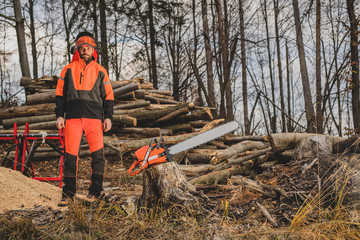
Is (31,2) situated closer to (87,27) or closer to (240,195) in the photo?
(87,27)

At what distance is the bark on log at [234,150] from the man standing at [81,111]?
224 cm

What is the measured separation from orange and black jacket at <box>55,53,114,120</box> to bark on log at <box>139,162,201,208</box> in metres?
1.12

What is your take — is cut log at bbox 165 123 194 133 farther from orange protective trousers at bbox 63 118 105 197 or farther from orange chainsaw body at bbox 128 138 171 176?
orange chainsaw body at bbox 128 138 171 176

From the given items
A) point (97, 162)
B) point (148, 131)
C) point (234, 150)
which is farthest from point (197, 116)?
point (97, 162)

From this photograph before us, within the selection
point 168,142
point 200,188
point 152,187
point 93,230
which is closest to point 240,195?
point 200,188

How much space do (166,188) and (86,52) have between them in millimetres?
1881

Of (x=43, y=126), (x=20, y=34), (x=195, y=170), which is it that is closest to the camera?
(x=195, y=170)

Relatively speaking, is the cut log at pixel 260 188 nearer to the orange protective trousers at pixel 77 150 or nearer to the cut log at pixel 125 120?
the orange protective trousers at pixel 77 150

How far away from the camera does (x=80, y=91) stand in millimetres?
2918

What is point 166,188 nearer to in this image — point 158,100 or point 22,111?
point 22,111

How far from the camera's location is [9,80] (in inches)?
856

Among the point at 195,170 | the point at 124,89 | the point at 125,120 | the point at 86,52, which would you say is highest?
the point at 124,89

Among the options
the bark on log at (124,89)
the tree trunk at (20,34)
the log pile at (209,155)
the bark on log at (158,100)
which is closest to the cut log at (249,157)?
the log pile at (209,155)

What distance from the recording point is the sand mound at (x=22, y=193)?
9.31 ft
